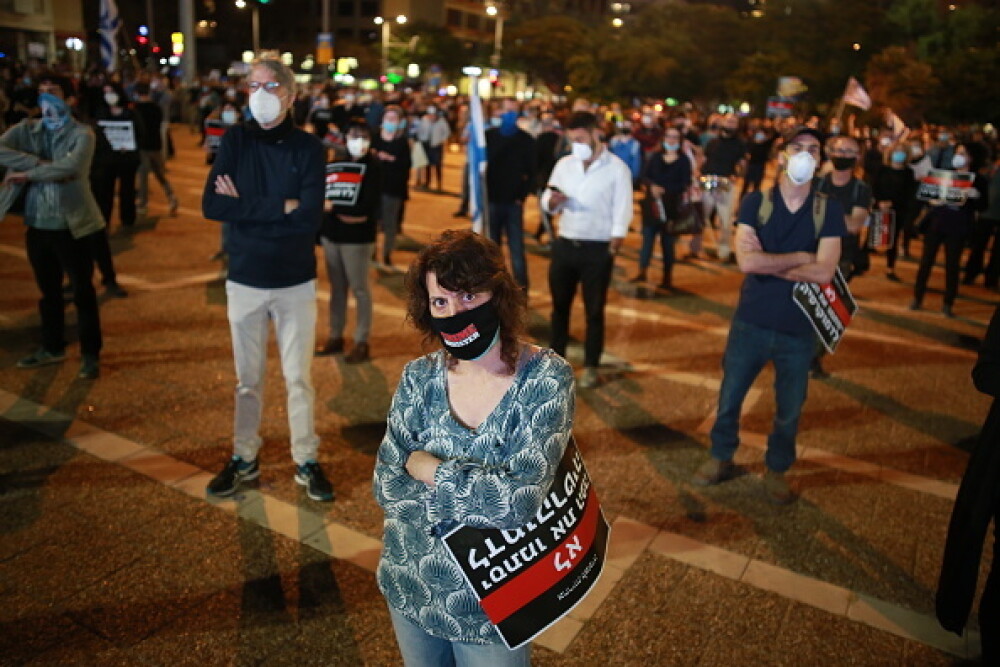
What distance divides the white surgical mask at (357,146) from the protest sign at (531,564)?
5478 mm

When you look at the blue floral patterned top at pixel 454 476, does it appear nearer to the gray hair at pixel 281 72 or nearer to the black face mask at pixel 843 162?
the gray hair at pixel 281 72

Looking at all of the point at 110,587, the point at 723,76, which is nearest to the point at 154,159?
the point at 110,587

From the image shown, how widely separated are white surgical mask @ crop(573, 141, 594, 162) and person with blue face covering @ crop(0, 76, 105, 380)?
380cm

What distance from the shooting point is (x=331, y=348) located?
728cm

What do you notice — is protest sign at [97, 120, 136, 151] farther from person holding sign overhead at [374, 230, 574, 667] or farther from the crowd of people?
person holding sign overhead at [374, 230, 574, 667]

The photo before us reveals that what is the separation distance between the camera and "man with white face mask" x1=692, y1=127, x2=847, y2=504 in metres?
4.64

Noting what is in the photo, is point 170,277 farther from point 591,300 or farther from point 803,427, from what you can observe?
point 803,427

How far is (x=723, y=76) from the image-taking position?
179ft

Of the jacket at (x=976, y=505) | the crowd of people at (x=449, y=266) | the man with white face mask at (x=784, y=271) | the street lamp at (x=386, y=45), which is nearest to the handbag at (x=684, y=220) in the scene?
the crowd of people at (x=449, y=266)

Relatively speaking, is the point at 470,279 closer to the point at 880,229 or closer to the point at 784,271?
the point at 784,271

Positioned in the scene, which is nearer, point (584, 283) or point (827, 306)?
point (827, 306)

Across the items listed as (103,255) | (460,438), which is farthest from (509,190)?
(460,438)

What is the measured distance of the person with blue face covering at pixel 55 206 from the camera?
5996 millimetres

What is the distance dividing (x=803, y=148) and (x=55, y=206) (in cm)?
536
